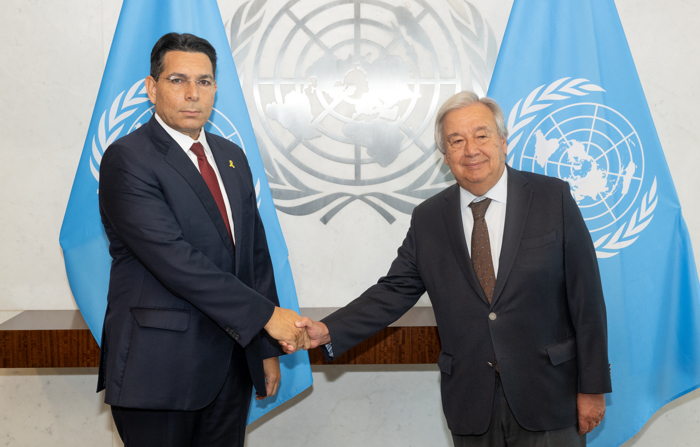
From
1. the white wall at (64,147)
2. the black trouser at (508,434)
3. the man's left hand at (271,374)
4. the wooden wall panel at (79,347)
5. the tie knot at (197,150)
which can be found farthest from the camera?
the white wall at (64,147)

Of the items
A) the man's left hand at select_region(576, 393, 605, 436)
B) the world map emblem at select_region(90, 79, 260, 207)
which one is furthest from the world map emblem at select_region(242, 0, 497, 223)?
the man's left hand at select_region(576, 393, 605, 436)

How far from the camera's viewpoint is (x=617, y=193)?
7.74 ft

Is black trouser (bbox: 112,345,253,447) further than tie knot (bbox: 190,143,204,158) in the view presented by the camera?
No

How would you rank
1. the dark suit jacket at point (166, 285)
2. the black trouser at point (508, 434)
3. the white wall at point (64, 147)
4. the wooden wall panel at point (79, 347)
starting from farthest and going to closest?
the white wall at point (64, 147) < the wooden wall panel at point (79, 347) < the black trouser at point (508, 434) < the dark suit jacket at point (166, 285)

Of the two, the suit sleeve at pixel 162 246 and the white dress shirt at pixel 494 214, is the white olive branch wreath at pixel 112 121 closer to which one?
the suit sleeve at pixel 162 246

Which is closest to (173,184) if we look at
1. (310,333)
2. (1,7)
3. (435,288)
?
(310,333)

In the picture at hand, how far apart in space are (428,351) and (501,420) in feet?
2.28

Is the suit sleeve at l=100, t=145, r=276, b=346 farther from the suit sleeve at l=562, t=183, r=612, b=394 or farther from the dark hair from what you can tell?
the suit sleeve at l=562, t=183, r=612, b=394

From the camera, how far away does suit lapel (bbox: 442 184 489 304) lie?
67.9 inches

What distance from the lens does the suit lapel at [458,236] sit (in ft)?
5.66

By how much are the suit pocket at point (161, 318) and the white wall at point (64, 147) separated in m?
1.17

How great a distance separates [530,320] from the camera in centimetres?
168

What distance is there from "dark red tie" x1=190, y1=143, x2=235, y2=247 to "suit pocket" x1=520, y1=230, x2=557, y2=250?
971mm

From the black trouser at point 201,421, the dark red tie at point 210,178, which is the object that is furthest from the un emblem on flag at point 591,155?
the black trouser at point 201,421
